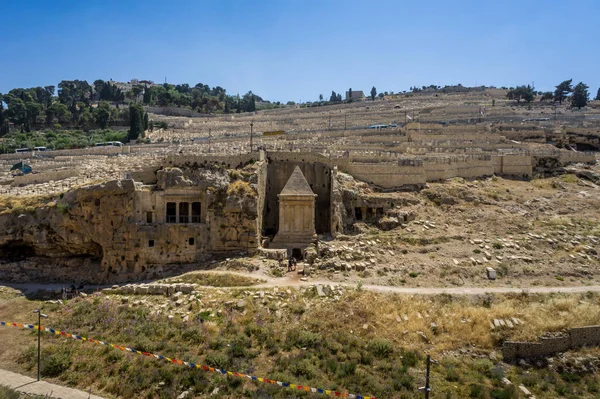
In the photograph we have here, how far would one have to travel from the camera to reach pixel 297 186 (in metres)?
24.8

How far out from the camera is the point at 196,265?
2322 cm

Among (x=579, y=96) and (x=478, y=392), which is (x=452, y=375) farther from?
(x=579, y=96)

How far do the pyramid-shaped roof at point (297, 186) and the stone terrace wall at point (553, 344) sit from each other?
1176 cm

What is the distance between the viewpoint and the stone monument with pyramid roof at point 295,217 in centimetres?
2416

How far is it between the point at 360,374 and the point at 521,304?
761 cm

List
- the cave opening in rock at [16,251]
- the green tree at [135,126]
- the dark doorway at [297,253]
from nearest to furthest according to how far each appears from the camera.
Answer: the dark doorway at [297,253] < the cave opening in rock at [16,251] < the green tree at [135,126]

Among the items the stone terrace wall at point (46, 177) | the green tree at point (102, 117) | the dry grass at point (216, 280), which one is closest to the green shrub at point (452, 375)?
the dry grass at point (216, 280)

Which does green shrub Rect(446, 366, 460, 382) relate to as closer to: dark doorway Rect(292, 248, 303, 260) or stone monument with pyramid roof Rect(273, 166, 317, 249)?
dark doorway Rect(292, 248, 303, 260)

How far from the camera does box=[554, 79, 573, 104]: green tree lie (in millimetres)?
69188

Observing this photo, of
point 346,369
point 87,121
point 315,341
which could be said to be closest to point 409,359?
point 346,369

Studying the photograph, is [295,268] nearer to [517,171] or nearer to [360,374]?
[360,374]

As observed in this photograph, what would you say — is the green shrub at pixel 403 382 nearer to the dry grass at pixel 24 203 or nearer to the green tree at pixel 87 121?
the dry grass at pixel 24 203

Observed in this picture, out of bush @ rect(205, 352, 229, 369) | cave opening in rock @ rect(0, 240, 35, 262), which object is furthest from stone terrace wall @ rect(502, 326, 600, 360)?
cave opening in rock @ rect(0, 240, 35, 262)

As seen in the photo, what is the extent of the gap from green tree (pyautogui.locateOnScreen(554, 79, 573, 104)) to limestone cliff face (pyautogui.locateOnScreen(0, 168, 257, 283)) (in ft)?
205
